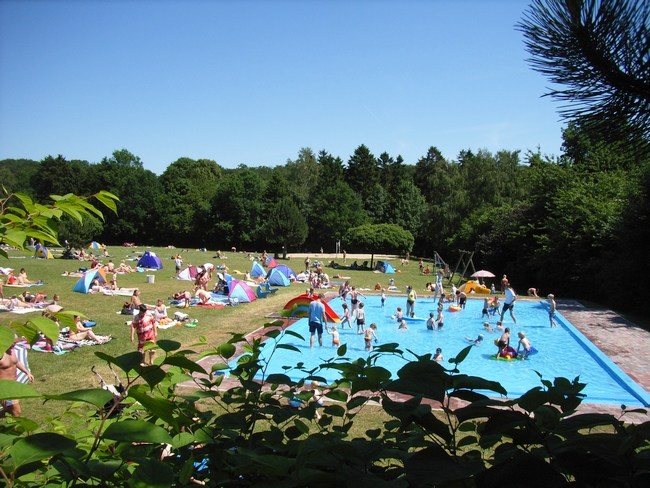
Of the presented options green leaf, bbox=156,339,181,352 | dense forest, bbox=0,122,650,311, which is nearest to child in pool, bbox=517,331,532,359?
dense forest, bbox=0,122,650,311

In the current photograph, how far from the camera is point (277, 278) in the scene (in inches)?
1072

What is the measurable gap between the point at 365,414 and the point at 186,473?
7980mm

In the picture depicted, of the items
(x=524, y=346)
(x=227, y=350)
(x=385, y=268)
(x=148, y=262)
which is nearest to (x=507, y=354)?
(x=524, y=346)

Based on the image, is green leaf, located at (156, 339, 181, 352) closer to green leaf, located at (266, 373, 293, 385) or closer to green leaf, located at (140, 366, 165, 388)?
green leaf, located at (140, 366, 165, 388)

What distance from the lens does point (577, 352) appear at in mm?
14852

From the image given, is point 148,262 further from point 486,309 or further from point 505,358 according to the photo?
point 505,358

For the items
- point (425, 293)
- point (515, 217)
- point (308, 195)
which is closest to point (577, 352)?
point (425, 293)

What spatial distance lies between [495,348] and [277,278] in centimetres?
1426

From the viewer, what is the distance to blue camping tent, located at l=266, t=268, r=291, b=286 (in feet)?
89.2

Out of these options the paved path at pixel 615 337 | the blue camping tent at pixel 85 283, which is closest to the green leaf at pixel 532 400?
the paved path at pixel 615 337

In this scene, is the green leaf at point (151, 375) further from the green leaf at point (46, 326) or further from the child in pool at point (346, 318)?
the child in pool at point (346, 318)

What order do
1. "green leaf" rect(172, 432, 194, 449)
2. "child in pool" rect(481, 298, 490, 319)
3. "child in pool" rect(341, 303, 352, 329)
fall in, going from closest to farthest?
"green leaf" rect(172, 432, 194, 449)
"child in pool" rect(341, 303, 352, 329)
"child in pool" rect(481, 298, 490, 319)

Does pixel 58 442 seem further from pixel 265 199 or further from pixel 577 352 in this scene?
pixel 265 199

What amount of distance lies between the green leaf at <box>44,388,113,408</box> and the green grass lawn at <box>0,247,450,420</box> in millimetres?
614
